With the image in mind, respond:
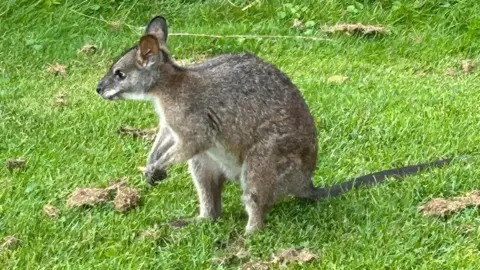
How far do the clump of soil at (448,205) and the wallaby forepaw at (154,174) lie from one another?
55.4 inches

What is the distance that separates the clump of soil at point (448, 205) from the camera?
539 cm

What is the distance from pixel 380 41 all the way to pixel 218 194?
385 cm

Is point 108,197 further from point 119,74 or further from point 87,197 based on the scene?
point 119,74

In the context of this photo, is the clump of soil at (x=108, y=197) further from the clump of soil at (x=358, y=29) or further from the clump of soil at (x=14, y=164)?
the clump of soil at (x=358, y=29)

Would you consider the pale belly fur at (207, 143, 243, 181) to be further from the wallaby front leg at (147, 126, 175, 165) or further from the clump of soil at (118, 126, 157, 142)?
the clump of soil at (118, 126, 157, 142)

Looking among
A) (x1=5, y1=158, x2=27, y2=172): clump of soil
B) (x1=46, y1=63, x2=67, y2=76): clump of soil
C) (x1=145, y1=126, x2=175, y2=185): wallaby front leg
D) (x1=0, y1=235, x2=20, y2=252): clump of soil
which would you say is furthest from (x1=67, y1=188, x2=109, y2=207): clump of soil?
(x1=46, y1=63, x2=67, y2=76): clump of soil

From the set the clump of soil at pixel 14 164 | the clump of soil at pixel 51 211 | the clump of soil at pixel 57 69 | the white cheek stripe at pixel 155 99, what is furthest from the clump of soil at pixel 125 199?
the clump of soil at pixel 57 69

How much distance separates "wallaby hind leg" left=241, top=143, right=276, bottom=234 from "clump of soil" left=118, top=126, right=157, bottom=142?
161cm

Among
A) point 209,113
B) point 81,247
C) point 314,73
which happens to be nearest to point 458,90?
point 314,73

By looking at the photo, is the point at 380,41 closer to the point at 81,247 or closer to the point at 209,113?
the point at 209,113

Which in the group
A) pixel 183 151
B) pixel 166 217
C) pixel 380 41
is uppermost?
pixel 183 151

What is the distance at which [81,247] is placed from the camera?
17.0ft

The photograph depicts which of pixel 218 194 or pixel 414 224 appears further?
pixel 218 194

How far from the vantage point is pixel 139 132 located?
22.8 feet
